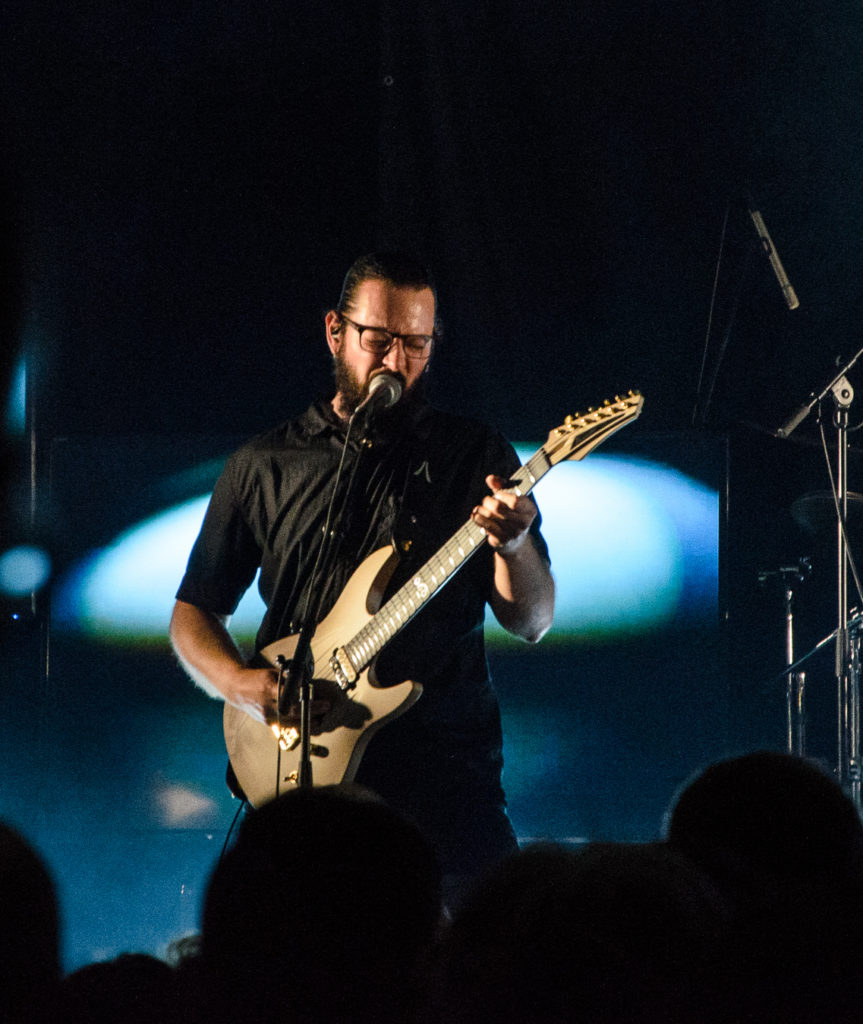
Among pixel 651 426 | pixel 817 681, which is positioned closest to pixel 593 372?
pixel 651 426

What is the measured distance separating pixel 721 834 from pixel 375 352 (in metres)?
1.94

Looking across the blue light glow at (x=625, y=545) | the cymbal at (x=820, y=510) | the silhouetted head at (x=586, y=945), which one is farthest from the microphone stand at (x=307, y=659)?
the cymbal at (x=820, y=510)

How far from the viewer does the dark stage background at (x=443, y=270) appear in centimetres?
400

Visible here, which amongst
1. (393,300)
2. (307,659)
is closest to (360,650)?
(307,659)

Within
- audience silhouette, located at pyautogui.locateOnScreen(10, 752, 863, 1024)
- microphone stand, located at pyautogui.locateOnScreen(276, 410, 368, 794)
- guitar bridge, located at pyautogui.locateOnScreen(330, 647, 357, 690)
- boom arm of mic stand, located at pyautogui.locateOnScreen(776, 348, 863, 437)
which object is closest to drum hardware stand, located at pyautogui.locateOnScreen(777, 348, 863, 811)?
boom arm of mic stand, located at pyautogui.locateOnScreen(776, 348, 863, 437)

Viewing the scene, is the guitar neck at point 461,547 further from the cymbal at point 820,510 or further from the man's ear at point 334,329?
the cymbal at point 820,510

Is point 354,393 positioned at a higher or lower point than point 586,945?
higher

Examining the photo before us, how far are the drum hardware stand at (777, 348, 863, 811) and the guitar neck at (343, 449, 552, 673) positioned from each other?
1379 millimetres

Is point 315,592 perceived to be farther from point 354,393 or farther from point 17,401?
point 17,401

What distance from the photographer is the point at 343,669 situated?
8.92 ft

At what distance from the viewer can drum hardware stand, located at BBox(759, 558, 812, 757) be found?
4027 mm

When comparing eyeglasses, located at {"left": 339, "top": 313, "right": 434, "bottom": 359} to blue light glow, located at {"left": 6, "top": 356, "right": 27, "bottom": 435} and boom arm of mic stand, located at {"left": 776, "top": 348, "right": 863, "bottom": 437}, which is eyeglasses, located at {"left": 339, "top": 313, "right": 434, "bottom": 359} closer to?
boom arm of mic stand, located at {"left": 776, "top": 348, "right": 863, "bottom": 437}

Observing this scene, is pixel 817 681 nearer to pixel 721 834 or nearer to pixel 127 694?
pixel 127 694

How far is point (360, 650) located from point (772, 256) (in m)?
1.86
